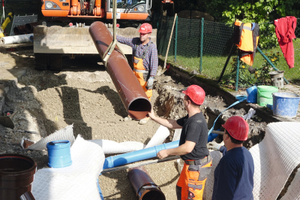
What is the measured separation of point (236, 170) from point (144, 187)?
2.17 m

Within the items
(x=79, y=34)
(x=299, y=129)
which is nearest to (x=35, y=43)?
(x=79, y=34)

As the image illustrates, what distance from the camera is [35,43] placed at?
8.87 m

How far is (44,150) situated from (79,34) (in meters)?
5.40

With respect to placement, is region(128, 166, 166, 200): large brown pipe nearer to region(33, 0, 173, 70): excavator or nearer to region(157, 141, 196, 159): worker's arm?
region(157, 141, 196, 159): worker's arm

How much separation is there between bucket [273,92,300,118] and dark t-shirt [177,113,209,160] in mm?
2610

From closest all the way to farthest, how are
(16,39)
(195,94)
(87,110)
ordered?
(195,94)
(87,110)
(16,39)

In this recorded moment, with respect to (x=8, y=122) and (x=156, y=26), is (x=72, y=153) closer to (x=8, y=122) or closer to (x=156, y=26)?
(x=8, y=122)

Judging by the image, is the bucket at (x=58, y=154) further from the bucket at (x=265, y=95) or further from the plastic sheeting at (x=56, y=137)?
the bucket at (x=265, y=95)

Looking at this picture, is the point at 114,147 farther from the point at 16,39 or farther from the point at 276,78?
the point at 16,39

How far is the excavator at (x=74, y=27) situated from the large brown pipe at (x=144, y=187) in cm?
455

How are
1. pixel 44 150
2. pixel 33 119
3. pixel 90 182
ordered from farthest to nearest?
1. pixel 33 119
2. pixel 44 150
3. pixel 90 182

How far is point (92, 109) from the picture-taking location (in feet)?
26.3

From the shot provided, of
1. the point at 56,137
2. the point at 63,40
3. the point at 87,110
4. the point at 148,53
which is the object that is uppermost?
the point at 63,40

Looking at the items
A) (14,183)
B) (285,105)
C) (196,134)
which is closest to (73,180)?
(14,183)
